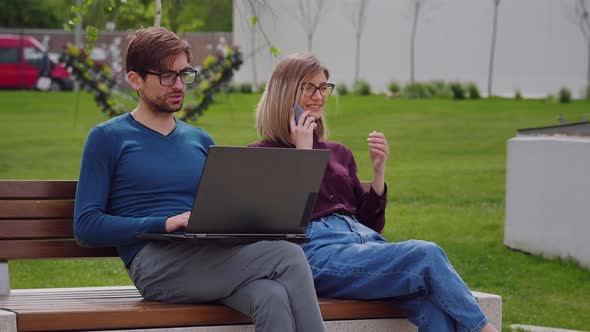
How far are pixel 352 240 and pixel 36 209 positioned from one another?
4.15 ft

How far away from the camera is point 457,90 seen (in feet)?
66.7

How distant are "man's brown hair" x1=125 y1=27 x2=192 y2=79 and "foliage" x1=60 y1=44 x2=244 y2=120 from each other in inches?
436

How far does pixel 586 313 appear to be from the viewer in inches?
289

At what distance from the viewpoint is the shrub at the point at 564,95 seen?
18.6m

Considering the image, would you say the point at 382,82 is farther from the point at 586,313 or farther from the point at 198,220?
the point at 198,220

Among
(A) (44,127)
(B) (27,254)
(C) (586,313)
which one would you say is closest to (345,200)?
(B) (27,254)

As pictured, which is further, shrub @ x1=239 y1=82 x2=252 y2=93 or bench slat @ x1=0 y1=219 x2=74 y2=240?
shrub @ x1=239 y1=82 x2=252 y2=93

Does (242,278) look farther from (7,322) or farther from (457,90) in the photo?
(457,90)

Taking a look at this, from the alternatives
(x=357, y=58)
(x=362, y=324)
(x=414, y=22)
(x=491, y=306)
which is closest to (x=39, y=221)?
(x=362, y=324)

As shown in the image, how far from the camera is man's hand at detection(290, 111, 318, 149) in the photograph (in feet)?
14.9

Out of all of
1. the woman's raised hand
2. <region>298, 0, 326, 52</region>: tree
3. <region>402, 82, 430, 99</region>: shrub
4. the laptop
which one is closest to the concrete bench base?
the laptop

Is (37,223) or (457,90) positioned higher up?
(37,223)

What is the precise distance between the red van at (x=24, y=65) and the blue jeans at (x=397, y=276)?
2354 cm

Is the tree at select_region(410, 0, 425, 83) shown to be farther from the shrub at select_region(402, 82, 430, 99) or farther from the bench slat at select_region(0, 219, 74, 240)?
the bench slat at select_region(0, 219, 74, 240)
